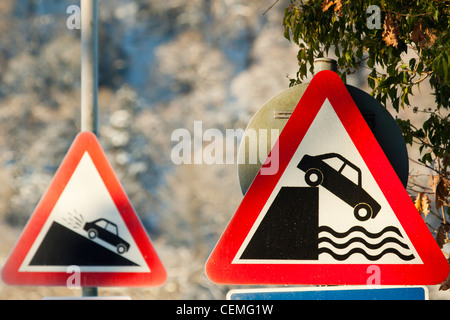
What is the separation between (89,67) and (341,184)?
1.28 meters

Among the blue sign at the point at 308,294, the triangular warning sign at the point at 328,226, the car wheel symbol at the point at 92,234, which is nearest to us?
the triangular warning sign at the point at 328,226

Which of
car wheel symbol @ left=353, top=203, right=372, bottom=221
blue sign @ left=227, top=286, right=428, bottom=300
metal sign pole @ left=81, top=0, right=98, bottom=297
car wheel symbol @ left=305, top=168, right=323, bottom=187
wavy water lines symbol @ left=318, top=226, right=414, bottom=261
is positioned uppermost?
metal sign pole @ left=81, top=0, right=98, bottom=297

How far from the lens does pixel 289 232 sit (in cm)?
184

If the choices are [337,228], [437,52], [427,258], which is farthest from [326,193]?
[437,52]

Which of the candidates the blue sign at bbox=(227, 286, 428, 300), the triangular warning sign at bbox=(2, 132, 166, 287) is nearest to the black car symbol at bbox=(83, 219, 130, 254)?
the triangular warning sign at bbox=(2, 132, 166, 287)

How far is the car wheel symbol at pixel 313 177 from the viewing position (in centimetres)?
187

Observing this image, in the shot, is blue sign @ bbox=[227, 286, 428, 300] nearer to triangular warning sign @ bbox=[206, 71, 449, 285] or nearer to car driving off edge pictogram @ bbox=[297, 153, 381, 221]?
triangular warning sign @ bbox=[206, 71, 449, 285]

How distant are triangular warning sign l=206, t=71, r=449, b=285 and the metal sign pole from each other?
37.8 inches

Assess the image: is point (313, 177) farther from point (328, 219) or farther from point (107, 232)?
point (107, 232)

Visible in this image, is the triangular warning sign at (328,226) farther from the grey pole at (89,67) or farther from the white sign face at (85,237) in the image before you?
the grey pole at (89,67)

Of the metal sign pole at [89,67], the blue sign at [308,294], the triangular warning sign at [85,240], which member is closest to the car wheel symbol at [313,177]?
the blue sign at [308,294]

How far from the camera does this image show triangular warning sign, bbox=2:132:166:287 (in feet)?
7.11

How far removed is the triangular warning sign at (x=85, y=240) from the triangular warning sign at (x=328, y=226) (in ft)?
1.43
